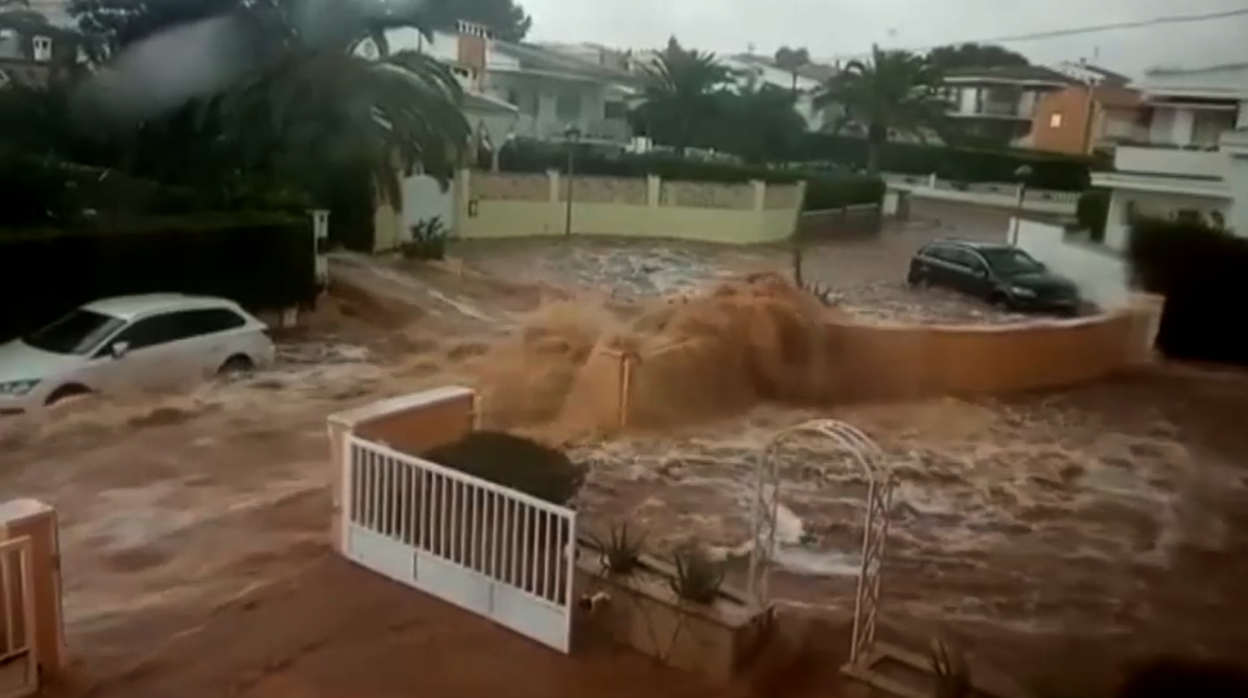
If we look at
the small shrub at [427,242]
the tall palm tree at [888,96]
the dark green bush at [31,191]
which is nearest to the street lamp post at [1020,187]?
the tall palm tree at [888,96]

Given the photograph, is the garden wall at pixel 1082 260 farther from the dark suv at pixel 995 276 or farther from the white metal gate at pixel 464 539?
the white metal gate at pixel 464 539

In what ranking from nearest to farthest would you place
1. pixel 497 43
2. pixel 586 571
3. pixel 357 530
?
pixel 586 571 → pixel 357 530 → pixel 497 43

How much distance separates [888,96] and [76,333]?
116 inches

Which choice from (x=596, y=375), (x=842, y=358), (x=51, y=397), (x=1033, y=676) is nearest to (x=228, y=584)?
(x=51, y=397)

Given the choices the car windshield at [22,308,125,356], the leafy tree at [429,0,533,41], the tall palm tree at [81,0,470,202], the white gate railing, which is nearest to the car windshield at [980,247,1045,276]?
the leafy tree at [429,0,533,41]

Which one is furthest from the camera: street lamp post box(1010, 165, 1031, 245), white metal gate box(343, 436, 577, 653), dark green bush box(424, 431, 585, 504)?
dark green bush box(424, 431, 585, 504)

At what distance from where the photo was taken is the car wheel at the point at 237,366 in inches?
186

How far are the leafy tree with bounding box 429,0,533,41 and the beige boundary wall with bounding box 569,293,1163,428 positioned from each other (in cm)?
118

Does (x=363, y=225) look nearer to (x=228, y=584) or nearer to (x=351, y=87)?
(x=351, y=87)

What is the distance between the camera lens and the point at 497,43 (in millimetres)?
4410

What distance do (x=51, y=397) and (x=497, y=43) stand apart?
2029 millimetres

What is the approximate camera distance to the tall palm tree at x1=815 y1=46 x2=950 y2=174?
3.80 metres

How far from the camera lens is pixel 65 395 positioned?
4.46 meters

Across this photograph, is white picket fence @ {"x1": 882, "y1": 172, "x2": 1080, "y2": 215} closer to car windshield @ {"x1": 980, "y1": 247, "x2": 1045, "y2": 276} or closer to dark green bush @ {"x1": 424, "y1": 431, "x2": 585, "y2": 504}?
car windshield @ {"x1": 980, "y1": 247, "x2": 1045, "y2": 276}
